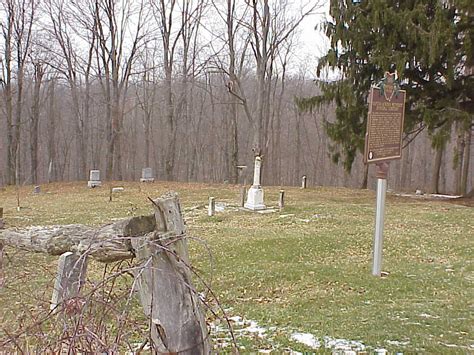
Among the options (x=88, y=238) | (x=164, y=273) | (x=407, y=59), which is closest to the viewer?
(x=164, y=273)

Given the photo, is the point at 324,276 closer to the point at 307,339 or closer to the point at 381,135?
the point at 381,135

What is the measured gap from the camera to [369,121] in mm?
6496

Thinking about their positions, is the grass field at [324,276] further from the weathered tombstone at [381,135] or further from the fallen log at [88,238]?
the weathered tombstone at [381,135]

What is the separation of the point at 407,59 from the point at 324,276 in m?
10.1

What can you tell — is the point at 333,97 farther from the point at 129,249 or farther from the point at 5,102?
the point at 5,102

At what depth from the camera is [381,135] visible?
262 inches

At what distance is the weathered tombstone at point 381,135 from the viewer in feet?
21.3

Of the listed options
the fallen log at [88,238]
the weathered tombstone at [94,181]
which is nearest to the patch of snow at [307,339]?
the fallen log at [88,238]

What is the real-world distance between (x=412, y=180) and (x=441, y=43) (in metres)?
22.5

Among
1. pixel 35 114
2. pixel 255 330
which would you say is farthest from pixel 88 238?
pixel 35 114

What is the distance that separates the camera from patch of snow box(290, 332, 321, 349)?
404 centimetres

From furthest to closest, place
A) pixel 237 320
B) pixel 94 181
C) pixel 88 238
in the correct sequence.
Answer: pixel 94 181 → pixel 237 320 → pixel 88 238

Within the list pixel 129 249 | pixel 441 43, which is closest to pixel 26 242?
pixel 129 249

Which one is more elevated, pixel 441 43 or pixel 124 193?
pixel 441 43
